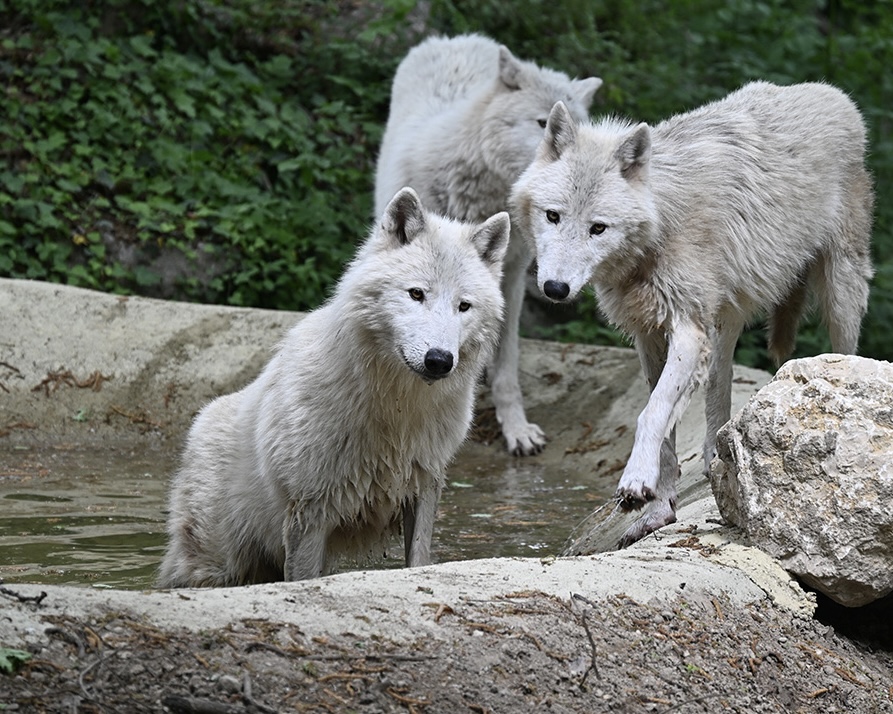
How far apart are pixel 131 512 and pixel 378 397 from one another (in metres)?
2.15

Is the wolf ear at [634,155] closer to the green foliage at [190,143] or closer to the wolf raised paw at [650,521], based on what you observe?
the wolf raised paw at [650,521]

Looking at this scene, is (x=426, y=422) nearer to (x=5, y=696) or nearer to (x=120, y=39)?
(x=5, y=696)

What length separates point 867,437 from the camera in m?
4.22

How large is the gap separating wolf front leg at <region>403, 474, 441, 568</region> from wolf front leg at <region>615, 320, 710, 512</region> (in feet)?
2.48

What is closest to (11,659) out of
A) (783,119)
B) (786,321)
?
(783,119)

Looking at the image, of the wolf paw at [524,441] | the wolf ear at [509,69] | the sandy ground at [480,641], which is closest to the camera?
the sandy ground at [480,641]

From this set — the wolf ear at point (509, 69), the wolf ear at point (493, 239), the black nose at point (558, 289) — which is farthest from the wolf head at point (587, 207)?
the wolf ear at point (509, 69)

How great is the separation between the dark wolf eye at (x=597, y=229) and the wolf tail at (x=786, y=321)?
1.53 metres

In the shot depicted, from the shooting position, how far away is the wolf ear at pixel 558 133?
217 inches

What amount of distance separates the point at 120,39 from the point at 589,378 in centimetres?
588

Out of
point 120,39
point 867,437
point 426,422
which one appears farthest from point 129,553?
point 120,39

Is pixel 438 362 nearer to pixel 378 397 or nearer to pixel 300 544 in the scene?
pixel 378 397

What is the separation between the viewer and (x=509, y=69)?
339 inches

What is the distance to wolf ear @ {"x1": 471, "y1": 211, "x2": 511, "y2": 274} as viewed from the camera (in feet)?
15.8
